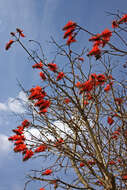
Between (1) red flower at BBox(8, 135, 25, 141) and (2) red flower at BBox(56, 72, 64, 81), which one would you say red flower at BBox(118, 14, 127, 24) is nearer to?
(2) red flower at BBox(56, 72, 64, 81)

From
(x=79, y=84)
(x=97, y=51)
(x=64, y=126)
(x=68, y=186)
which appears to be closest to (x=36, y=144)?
(x=64, y=126)

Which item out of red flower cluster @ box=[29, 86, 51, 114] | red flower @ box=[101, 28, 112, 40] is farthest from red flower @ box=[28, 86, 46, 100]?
red flower @ box=[101, 28, 112, 40]

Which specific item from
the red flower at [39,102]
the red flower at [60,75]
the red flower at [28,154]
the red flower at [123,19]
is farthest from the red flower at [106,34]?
the red flower at [28,154]

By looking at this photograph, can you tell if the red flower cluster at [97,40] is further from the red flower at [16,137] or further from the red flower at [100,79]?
the red flower at [16,137]

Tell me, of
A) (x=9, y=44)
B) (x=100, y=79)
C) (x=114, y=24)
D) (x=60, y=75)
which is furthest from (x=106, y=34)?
(x=9, y=44)

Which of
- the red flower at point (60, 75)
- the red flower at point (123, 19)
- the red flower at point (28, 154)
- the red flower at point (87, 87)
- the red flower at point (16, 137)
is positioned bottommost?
the red flower at point (28, 154)

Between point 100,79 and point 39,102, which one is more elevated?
point 100,79

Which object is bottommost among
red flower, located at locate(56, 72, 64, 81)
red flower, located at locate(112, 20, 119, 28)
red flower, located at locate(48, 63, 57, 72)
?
red flower, located at locate(56, 72, 64, 81)

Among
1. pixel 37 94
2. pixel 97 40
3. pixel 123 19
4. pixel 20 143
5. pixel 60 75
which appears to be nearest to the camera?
pixel 97 40

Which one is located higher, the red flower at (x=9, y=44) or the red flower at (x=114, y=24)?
the red flower at (x=9, y=44)

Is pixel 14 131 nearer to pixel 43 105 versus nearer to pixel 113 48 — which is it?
pixel 43 105

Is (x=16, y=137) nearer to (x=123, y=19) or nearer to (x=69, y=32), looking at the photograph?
(x=69, y=32)

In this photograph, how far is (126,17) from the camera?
2379 millimetres

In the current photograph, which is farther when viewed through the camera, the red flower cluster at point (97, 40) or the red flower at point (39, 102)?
the red flower at point (39, 102)
